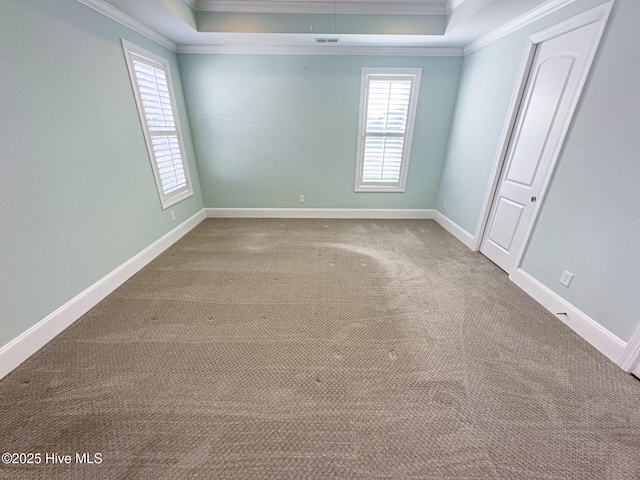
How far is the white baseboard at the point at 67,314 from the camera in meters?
1.61

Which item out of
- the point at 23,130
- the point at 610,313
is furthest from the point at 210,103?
the point at 610,313

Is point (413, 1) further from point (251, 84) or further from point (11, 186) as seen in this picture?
point (11, 186)

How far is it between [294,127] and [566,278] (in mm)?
3594

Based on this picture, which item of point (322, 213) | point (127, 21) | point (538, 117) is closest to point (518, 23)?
point (538, 117)

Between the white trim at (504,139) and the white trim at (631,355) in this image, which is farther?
the white trim at (504,139)

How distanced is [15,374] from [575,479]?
3.12m

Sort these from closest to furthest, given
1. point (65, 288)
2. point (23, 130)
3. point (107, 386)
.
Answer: point (107, 386) → point (23, 130) → point (65, 288)

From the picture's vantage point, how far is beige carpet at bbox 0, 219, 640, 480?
120 cm

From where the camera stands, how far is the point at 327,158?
3982 mm

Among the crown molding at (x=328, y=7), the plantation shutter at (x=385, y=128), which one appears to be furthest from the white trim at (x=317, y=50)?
the crown molding at (x=328, y=7)

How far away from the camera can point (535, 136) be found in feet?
7.70

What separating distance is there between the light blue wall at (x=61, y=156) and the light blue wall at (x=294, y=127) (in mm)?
1128

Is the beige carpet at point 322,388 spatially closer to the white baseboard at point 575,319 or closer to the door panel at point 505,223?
the white baseboard at point 575,319

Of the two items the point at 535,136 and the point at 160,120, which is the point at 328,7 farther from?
the point at 535,136
